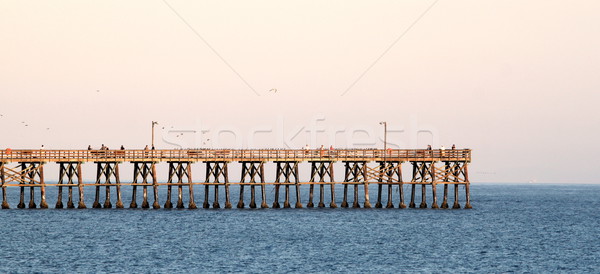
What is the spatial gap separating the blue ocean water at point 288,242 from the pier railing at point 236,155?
179 inches

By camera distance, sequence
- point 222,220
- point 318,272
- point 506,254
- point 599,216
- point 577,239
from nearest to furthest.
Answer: point 318,272
point 506,254
point 577,239
point 222,220
point 599,216

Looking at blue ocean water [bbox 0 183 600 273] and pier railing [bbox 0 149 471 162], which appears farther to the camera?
pier railing [bbox 0 149 471 162]

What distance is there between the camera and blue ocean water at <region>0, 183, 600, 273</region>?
1663 inches

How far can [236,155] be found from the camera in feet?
221

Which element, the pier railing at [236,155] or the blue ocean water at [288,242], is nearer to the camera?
the blue ocean water at [288,242]

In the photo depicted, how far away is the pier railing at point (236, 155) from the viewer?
6550cm

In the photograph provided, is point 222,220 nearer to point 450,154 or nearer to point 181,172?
point 181,172

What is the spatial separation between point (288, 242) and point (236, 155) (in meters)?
17.1

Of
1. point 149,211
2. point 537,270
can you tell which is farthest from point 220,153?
point 537,270

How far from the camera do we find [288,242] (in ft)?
169

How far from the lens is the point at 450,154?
69188 mm

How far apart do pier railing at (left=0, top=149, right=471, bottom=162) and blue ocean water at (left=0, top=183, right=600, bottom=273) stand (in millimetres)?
4537

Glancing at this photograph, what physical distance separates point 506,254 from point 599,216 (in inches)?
1678

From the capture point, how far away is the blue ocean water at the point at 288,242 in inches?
1663
